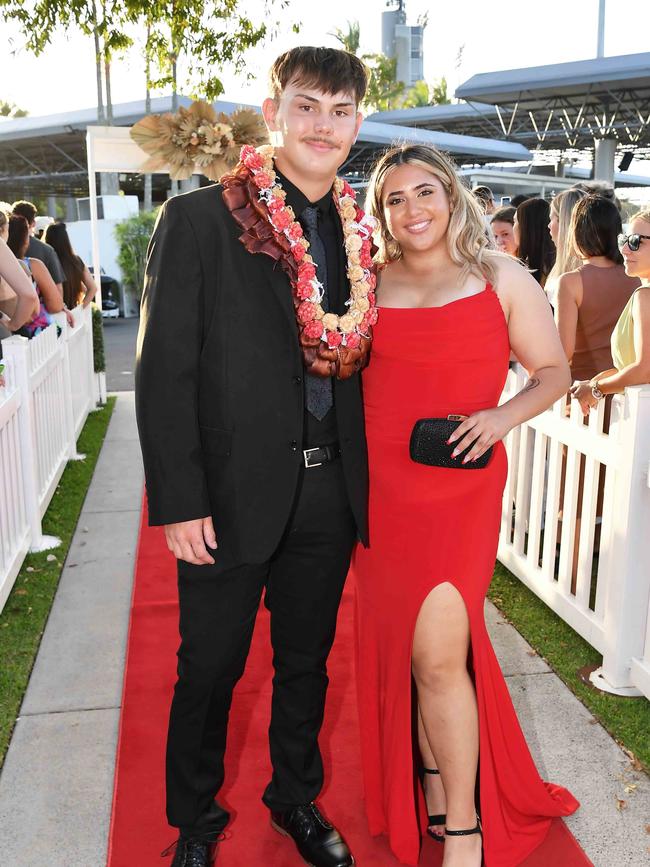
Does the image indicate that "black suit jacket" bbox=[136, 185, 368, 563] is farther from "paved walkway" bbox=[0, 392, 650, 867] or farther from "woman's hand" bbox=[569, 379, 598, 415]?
"woman's hand" bbox=[569, 379, 598, 415]

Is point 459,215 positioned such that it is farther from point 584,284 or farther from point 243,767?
point 584,284

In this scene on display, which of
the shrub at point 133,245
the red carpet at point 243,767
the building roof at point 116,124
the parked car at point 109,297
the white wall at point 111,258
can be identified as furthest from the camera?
the building roof at point 116,124

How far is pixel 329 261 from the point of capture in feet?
7.59

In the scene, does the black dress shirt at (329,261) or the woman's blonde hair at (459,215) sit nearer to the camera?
the black dress shirt at (329,261)

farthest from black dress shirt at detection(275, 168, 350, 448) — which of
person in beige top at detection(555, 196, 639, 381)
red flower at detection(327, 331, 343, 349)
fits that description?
person in beige top at detection(555, 196, 639, 381)

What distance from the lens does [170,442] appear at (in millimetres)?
2074

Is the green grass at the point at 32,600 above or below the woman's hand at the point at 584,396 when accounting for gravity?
below

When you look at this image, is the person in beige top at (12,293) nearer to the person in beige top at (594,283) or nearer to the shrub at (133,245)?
the person in beige top at (594,283)

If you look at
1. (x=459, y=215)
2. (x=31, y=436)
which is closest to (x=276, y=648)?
(x=459, y=215)

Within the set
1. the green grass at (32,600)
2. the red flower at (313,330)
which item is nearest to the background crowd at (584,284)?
the green grass at (32,600)

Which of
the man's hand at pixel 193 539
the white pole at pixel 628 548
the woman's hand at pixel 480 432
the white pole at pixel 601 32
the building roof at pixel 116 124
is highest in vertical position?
the white pole at pixel 601 32

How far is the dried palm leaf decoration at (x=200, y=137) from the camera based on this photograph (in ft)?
22.9

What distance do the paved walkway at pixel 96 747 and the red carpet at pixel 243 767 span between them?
0.06m

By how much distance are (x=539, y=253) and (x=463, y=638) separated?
3.87 metres
